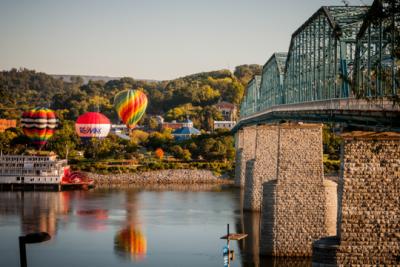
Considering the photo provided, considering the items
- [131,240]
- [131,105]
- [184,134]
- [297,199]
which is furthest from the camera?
[184,134]

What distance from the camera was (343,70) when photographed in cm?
2978

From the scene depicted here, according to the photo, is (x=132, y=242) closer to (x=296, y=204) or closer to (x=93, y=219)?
(x=93, y=219)

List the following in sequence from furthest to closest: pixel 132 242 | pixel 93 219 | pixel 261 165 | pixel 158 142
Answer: pixel 158 142
pixel 93 219
pixel 261 165
pixel 132 242

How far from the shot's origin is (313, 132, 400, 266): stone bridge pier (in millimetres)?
19703

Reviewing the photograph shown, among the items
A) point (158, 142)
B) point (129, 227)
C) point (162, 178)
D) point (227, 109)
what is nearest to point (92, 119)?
point (158, 142)

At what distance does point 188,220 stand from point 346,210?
26436 mm

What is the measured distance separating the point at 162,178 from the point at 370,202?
2226 inches

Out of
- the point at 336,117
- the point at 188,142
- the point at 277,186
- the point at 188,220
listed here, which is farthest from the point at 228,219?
A: the point at 188,142

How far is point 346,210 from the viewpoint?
2002 centimetres

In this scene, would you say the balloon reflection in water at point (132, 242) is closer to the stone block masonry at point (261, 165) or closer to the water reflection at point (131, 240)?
the water reflection at point (131, 240)

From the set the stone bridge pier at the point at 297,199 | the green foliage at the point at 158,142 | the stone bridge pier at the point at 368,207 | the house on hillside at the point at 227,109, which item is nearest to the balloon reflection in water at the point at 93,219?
the stone bridge pier at the point at 297,199

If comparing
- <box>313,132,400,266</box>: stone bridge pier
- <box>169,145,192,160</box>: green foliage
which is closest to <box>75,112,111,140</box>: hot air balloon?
<box>169,145,192,160</box>: green foliage

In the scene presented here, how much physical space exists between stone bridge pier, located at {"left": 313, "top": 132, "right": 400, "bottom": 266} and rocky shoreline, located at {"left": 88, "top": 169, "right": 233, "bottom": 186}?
54161 millimetres

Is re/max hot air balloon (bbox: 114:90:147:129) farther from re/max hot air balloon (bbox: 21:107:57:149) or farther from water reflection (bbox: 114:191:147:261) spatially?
water reflection (bbox: 114:191:147:261)
